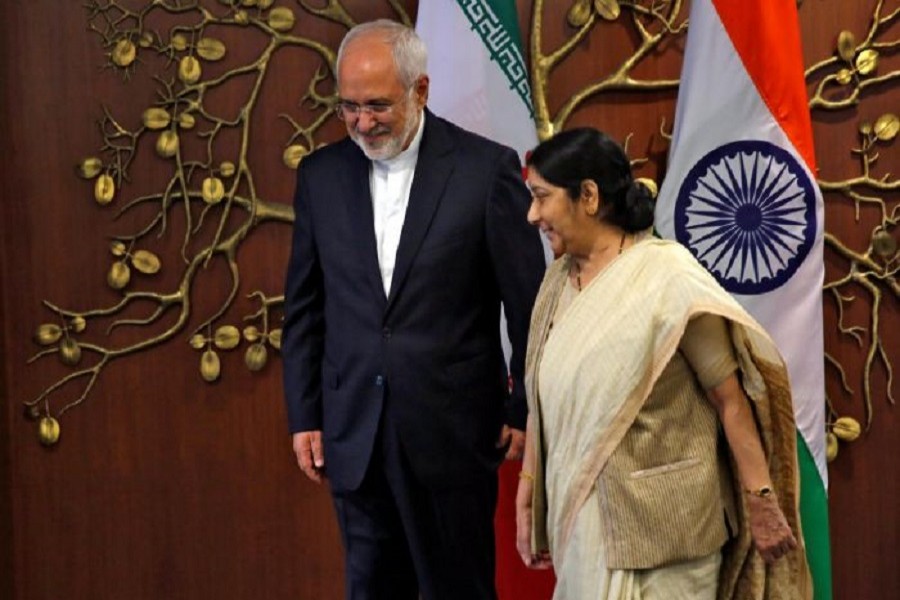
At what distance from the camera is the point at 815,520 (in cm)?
290

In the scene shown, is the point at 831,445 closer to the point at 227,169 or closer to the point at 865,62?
the point at 865,62

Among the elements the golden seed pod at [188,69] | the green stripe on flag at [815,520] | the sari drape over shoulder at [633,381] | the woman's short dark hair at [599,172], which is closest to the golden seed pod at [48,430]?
the golden seed pod at [188,69]

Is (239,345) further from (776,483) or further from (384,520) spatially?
(776,483)

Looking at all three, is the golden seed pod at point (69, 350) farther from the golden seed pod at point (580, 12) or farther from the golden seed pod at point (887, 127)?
the golden seed pod at point (887, 127)

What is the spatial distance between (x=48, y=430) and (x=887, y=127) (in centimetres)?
215

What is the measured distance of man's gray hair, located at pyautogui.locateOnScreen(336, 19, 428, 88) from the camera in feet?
7.14

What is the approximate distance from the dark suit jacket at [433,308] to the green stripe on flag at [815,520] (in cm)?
95

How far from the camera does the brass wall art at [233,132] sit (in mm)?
3000

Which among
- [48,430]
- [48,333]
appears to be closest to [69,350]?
[48,333]

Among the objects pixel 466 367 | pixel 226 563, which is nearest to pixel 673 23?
pixel 466 367

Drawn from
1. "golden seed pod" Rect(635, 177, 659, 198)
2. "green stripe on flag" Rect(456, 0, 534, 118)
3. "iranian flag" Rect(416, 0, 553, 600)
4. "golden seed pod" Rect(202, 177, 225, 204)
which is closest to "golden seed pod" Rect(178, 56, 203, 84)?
"golden seed pod" Rect(202, 177, 225, 204)

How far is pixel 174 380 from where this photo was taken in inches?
122

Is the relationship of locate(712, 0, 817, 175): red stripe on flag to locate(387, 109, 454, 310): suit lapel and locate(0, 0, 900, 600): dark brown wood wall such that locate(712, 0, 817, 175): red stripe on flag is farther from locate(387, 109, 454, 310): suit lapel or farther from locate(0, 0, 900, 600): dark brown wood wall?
locate(387, 109, 454, 310): suit lapel

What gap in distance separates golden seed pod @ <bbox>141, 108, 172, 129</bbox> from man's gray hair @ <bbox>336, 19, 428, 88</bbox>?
918 millimetres
